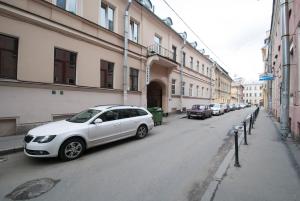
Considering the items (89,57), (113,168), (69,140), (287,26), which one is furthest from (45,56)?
(287,26)

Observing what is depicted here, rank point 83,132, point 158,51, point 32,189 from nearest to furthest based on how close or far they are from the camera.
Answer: point 32,189
point 83,132
point 158,51

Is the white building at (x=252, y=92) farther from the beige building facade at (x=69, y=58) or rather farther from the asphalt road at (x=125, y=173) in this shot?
the asphalt road at (x=125, y=173)

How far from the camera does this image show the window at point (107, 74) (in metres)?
12.2

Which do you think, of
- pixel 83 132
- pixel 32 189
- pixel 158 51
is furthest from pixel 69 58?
pixel 158 51

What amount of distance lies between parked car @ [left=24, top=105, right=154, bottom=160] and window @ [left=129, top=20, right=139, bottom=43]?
8039 mm

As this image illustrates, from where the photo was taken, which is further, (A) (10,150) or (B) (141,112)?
(B) (141,112)

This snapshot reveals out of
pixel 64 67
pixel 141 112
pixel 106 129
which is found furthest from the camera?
pixel 64 67

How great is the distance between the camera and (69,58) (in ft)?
33.5

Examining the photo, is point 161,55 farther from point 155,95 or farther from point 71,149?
point 71,149

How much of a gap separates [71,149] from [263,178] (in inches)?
202

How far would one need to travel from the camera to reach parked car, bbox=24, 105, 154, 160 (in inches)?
214

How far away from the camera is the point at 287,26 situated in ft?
27.3

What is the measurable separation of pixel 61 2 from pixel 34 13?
6.45 feet

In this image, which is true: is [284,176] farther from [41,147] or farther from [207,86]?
[207,86]
